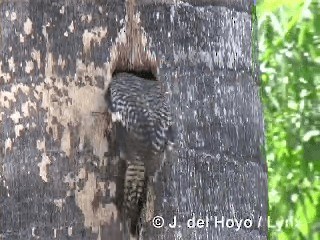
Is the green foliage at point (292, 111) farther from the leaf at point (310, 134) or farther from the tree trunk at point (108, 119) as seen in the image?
the tree trunk at point (108, 119)

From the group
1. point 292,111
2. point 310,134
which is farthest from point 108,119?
point 292,111

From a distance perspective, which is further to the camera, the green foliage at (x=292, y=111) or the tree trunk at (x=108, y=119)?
the green foliage at (x=292, y=111)

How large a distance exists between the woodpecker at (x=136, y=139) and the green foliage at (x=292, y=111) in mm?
2439

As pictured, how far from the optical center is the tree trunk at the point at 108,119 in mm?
3494

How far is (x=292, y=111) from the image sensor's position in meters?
6.68

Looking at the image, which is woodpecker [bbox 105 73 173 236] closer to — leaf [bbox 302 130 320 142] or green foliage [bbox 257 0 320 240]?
green foliage [bbox 257 0 320 240]

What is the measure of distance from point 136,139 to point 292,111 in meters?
3.32

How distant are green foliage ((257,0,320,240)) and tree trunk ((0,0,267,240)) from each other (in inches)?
90.2

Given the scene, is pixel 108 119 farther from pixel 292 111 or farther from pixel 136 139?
pixel 292 111

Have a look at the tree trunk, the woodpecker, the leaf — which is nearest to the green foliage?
the leaf

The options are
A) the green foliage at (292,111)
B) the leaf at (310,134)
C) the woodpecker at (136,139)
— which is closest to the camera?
the woodpecker at (136,139)

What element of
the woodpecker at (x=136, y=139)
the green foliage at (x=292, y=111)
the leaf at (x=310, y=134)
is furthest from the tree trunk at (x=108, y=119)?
the leaf at (x=310, y=134)

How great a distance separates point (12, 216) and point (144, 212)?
401 millimetres

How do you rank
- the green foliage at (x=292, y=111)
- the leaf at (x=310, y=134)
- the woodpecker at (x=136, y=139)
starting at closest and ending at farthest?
1. the woodpecker at (x=136, y=139)
2. the green foliage at (x=292, y=111)
3. the leaf at (x=310, y=134)
